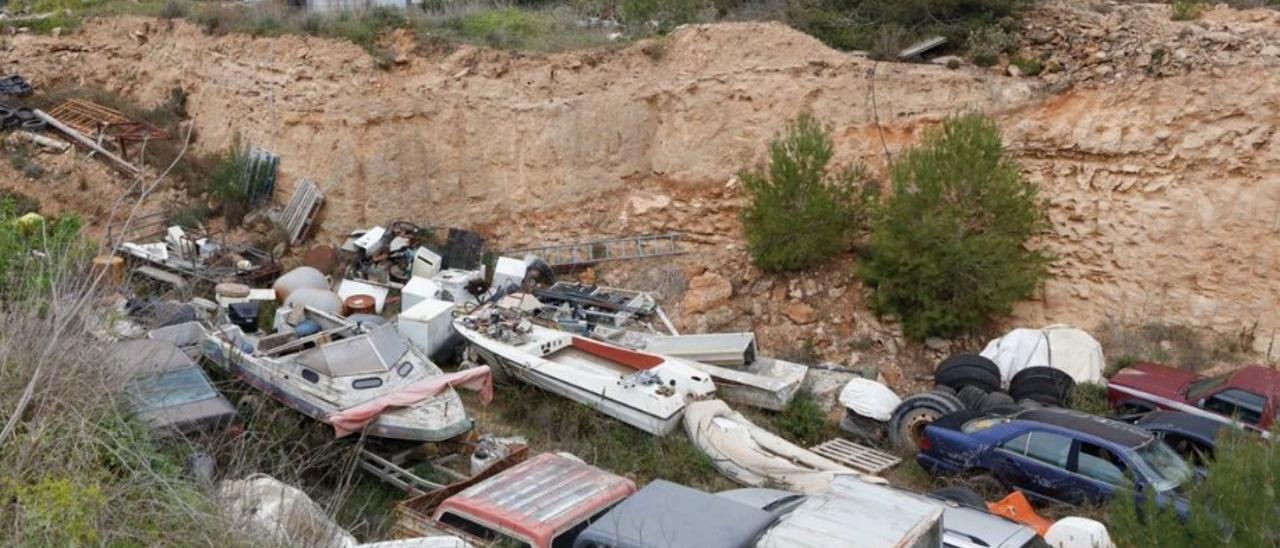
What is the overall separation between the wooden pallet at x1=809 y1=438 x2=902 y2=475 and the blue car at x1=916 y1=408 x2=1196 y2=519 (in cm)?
A: 39

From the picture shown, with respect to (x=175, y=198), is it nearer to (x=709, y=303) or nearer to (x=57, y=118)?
(x=57, y=118)

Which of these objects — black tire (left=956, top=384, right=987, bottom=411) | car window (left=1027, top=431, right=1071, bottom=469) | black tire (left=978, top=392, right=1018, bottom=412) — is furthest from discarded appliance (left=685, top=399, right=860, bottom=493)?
black tire (left=956, top=384, right=987, bottom=411)

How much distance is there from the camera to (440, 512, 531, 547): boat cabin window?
303 inches

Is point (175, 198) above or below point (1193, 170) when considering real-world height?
below

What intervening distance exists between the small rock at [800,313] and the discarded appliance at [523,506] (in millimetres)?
6481

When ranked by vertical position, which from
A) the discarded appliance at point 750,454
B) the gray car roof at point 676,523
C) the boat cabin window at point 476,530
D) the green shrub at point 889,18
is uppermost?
the green shrub at point 889,18

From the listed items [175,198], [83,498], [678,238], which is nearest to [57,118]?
[175,198]

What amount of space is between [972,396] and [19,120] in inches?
702

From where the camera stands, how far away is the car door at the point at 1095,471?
951 cm

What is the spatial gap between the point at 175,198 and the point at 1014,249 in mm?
14073

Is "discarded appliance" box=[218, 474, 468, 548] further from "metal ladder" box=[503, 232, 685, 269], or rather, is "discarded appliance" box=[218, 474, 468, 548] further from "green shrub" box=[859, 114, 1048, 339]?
"metal ladder" box=[503, 232, 685, 269]

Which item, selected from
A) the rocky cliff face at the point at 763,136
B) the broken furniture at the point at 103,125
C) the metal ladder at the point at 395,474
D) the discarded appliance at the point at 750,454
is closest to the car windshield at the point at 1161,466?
the discarded appliance at the point at 750,454

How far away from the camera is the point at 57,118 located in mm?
19969

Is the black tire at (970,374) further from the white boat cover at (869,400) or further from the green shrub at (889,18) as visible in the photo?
the green shrub at (889,18)
